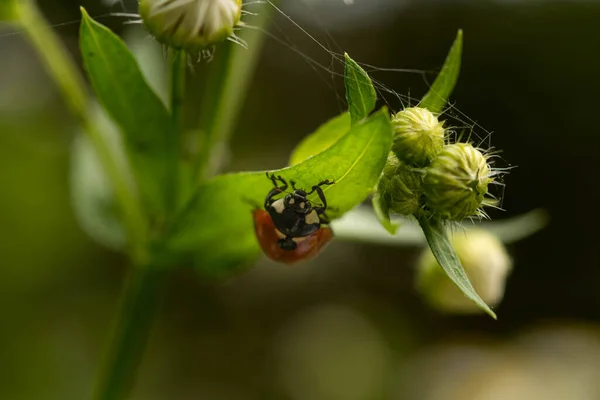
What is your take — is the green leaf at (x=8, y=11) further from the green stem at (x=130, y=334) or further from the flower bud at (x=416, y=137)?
the flower bud at (x=416, y=137)

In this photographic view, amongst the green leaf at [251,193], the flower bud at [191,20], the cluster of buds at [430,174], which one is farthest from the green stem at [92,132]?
the cluster of buds at [430,174]

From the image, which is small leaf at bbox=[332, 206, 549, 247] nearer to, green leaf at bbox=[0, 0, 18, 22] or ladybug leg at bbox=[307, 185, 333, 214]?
ladybug leg at bbox=[307, 185, 333, 214]

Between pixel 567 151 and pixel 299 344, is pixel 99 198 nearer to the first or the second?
pixel 299 344

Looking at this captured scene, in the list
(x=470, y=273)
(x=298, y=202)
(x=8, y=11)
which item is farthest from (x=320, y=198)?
(x=8, y=11)

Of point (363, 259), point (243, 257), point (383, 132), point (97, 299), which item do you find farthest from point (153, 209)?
point (363, 259)

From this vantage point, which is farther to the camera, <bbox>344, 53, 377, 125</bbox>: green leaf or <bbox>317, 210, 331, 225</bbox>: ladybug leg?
<bbox>317, 210, 331, 225</bbox>: ladybug leg

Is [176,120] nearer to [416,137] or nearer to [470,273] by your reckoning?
[416,137]

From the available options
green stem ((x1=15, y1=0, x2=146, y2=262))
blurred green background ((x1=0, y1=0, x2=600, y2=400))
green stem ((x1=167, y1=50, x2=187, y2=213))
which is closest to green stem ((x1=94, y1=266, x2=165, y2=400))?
green stem ((x1=15, y1=0, x2=146, y2=262))

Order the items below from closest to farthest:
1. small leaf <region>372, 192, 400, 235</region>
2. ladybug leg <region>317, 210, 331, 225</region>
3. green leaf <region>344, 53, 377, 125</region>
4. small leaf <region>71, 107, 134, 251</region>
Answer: green leaf <region>344, 53, 377, 125</region>
small leaf <region>372, 192, 400, 235</region>
ladybug leg <region>317, 210, 331, 225</region>
small leaf <region>71, 107, 134, 251</region>
